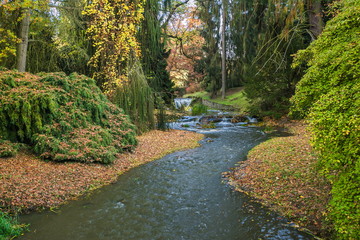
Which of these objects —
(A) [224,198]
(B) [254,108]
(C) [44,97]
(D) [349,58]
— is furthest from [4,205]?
(B) [254,108]

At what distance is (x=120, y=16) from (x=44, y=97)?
16.6 feet

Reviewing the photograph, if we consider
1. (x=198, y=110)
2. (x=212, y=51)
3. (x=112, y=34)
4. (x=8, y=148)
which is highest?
(x=212, y=51)

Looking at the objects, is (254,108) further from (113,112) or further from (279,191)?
(279,191)

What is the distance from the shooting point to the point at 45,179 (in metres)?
5.28

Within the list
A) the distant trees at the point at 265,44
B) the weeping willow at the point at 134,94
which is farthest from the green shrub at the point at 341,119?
the weeping willow at the point at 134,94

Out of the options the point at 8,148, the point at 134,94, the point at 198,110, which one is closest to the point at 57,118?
the point at 8,148

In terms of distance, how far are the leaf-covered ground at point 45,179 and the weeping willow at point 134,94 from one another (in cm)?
302

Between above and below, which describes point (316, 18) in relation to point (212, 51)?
below

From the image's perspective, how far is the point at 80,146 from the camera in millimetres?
6609

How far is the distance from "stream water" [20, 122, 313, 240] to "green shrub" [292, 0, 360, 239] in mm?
1068

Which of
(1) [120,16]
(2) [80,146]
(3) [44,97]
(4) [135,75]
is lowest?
(2) [80,146]

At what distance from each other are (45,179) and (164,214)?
2677 mm

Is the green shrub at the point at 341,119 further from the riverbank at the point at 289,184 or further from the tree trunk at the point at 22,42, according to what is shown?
the tree trunk at the point at 22,42

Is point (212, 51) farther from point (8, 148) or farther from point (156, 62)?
point (8, 148)
